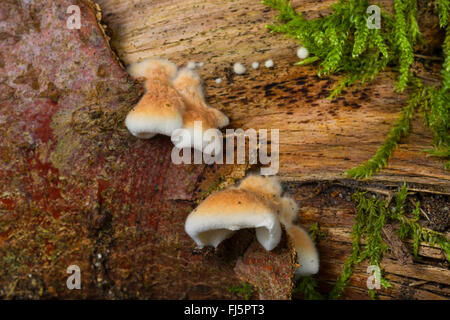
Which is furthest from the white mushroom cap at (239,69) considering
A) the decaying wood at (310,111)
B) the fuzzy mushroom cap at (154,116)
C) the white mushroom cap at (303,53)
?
the fuzzy mushroom cap at (154,116)

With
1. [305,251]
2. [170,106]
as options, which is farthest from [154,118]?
[305,251]

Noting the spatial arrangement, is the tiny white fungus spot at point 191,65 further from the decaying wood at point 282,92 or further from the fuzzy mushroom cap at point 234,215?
the fuzzy mushroom cap at point 234,215

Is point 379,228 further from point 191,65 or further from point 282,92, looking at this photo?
point 191,65

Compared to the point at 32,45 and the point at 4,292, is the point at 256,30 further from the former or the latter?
the point at 4,292

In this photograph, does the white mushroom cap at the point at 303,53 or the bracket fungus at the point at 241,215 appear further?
the white mushroom cap at the point at 303,53

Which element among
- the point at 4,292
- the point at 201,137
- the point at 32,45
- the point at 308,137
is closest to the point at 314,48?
the point at 308,137
